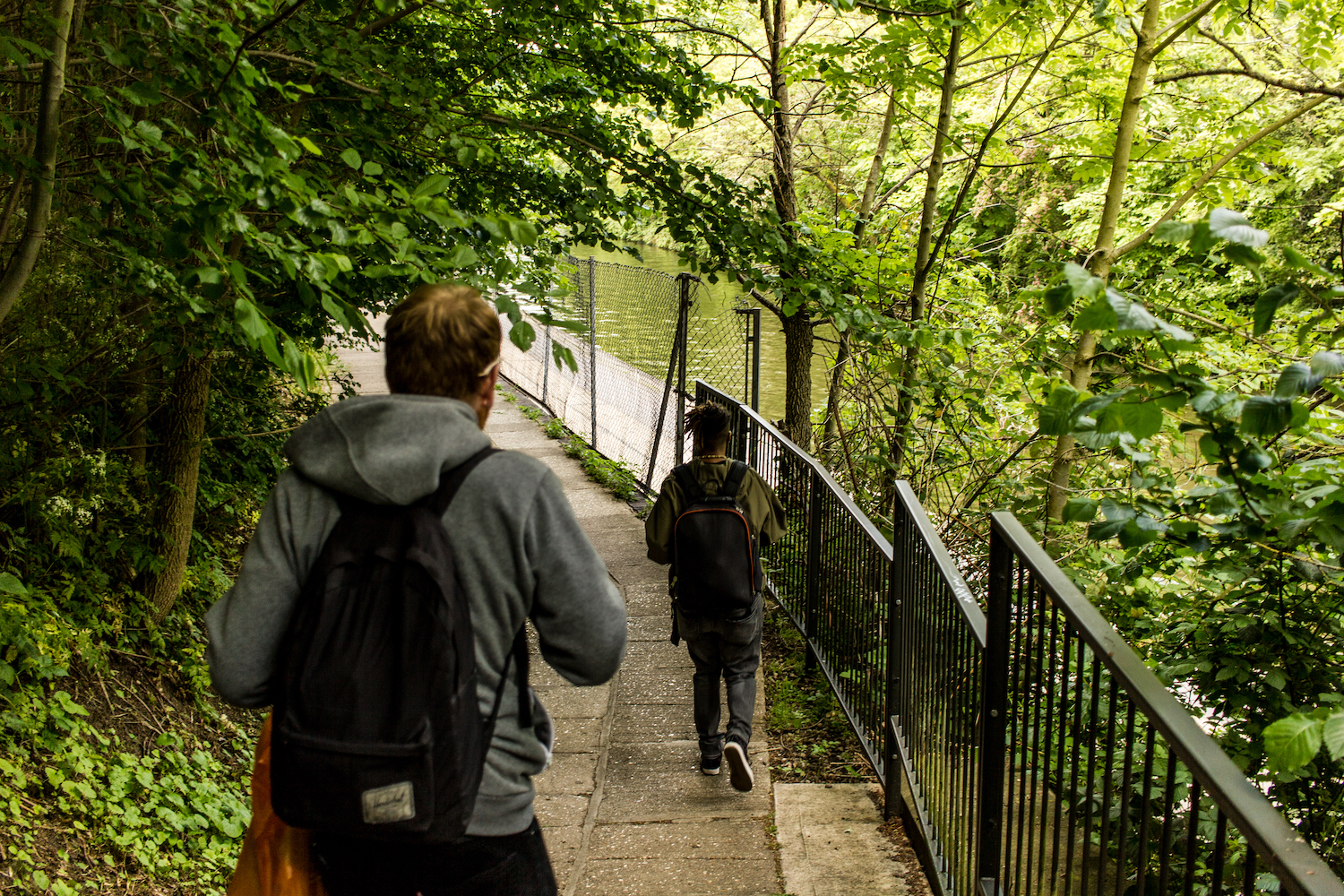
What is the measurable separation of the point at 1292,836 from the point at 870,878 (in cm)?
264

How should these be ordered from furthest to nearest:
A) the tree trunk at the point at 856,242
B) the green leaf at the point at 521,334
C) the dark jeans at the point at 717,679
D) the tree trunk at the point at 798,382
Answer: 1. the tree trunk at the point at 798,382
2. the tree trunk at the point at 856,242
3. the dark jeans at the point at 717,679
4. the green leaf at the point at 521,334

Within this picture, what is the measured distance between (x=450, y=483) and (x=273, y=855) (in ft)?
2.39

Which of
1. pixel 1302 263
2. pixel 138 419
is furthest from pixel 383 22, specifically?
pixel 1302 263

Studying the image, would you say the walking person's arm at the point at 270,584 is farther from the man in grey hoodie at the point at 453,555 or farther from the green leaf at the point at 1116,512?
the green leaf at the point at 1116,512

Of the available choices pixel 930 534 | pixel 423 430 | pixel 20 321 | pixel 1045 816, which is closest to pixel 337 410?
pixel 423 430

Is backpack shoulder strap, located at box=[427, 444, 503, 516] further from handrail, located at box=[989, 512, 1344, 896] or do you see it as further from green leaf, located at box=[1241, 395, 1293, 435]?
green leaf, located at box=[1241, 395, 1293, 435]

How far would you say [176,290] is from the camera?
308cm

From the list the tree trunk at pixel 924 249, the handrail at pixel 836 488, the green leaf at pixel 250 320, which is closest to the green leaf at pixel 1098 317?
the green leaf at pixel 250 320

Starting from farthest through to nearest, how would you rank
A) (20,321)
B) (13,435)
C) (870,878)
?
(20,321), (13,435), (870,878)

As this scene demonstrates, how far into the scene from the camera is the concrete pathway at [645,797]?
3.58 meters

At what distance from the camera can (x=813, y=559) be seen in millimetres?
5266

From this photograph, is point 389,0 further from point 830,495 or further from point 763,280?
point 830,495

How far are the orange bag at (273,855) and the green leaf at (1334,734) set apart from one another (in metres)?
1.57

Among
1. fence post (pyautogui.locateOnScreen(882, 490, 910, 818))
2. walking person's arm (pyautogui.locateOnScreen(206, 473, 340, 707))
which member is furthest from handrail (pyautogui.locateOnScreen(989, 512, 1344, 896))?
fence post (pyautogui.locateOnScreen(882, 490, 910, 818))
